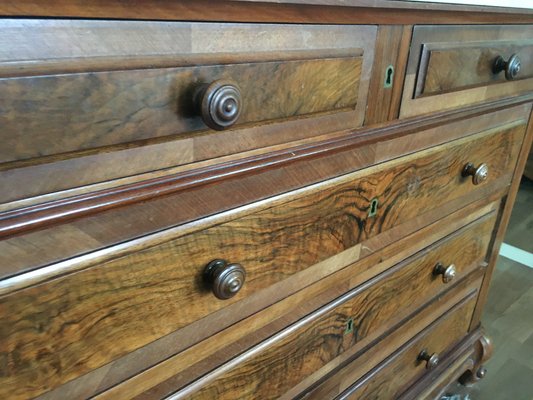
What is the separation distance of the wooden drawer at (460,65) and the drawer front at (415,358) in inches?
18.4

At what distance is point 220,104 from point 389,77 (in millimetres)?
275

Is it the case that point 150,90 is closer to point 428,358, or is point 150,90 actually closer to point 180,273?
point 180,273

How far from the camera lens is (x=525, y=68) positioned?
784 millimetres

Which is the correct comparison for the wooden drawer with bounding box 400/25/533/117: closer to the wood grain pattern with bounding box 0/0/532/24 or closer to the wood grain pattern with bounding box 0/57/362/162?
the wood grain pattern with bounding box 0/0/532/24

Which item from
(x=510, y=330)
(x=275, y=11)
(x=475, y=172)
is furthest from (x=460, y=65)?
(x=510, y=330)

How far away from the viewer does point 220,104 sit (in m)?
0.39

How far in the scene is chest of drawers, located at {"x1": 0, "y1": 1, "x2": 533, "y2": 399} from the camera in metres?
0.33

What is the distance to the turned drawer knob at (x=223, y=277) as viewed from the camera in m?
0.46

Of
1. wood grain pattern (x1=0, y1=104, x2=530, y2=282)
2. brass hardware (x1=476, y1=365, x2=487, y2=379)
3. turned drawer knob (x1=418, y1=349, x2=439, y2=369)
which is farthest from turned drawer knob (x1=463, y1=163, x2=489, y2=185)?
brass hardware (x1=476, y1=365, x2=487, y2=379)

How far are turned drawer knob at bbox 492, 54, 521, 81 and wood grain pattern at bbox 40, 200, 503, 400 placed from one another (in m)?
0.24

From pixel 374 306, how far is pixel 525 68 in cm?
49

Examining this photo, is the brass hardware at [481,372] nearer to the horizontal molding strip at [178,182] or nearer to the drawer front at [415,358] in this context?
the drawer front at [415,358]

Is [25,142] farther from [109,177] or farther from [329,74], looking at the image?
[329,74]

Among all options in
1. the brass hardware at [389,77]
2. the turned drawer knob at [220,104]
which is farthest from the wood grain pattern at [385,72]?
the turned drawer knob at [220,104]
